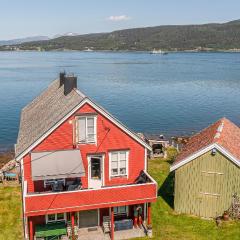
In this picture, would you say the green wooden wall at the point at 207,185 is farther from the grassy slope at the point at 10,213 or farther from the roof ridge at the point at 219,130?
the grassy slope at the point at 10,213

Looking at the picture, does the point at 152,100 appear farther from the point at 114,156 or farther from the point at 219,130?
the point at 114,156

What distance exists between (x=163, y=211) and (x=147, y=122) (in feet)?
165

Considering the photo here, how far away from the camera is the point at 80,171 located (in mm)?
27328

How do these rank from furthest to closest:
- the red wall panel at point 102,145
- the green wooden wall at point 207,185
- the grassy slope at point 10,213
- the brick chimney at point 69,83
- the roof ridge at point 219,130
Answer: the brick chimney at point 69,83
the roof ridge at point 219,130
the green wooden wall at point 207,185
the grassy slope at point 10,213
the red wall panel at point 102,145

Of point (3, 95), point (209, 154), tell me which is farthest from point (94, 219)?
point (3, 95)

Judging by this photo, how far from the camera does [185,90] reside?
126 meters

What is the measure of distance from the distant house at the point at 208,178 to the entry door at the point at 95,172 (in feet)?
19.9

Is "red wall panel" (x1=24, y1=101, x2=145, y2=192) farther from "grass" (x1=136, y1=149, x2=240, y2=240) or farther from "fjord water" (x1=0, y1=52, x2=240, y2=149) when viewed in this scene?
"fjord water" (x1=0, y1=52, x2=240, y2=149)

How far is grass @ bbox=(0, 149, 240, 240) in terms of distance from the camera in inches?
1151

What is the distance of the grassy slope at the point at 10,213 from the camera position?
97.8 feet

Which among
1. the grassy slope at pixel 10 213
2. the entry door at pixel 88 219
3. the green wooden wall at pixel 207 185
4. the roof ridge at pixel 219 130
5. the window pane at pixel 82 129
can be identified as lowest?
the grassy slope at pixel 10 213

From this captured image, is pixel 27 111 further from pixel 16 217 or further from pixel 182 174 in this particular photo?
pixel 182 174

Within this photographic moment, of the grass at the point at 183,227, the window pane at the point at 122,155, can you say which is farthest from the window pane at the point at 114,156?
the grass at the point at 183,227

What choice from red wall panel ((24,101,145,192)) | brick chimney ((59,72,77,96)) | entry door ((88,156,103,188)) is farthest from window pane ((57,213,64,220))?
brick chimney ((59,72,77,96))
